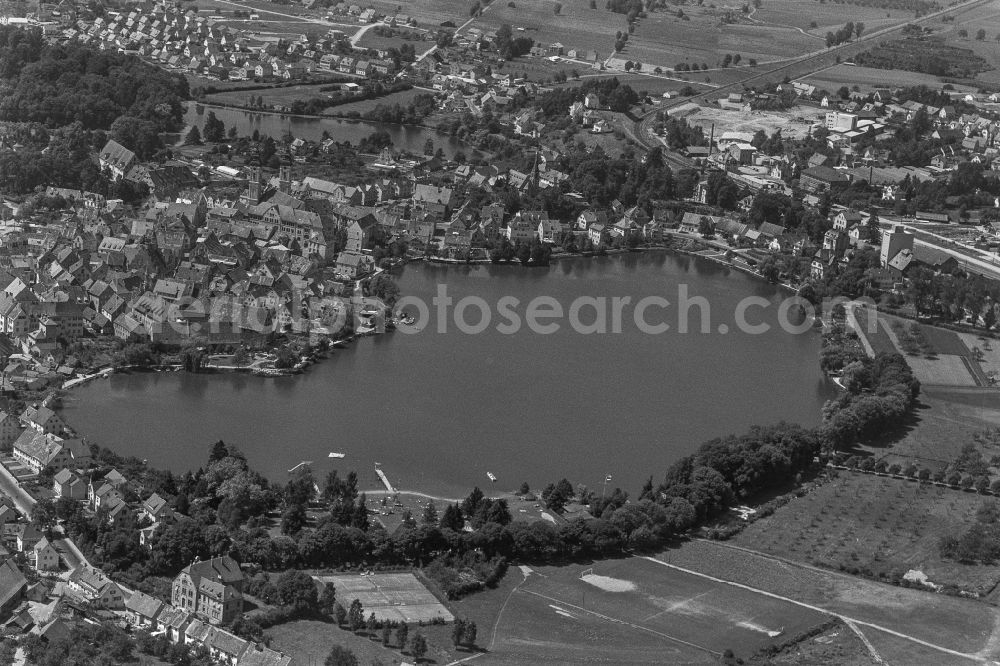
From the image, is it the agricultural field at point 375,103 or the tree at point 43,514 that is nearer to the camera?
the tree at point 43,514

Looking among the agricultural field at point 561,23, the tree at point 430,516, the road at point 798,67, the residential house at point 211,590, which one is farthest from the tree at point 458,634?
the agricultural field at point 561,23

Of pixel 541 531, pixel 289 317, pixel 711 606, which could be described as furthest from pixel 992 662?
pixel 289 317

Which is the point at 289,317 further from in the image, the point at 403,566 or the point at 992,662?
the point at 992,662

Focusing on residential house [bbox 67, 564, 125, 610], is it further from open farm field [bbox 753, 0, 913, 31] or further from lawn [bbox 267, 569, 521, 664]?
open farm field [bbox 753, 0, 913, 31]

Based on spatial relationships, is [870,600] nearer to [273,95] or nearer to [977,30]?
[273,95]

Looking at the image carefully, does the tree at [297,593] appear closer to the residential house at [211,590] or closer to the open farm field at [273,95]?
the residential house at [211,590]
